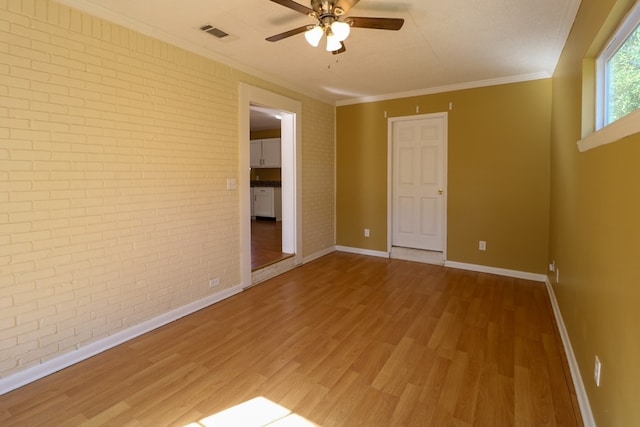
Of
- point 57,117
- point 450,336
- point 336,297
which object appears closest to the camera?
point 57,117

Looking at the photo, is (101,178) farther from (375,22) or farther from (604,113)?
(604,113)

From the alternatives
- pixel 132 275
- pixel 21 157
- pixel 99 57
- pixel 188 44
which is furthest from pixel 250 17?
pixel 132 275

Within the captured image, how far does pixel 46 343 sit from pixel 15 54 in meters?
1.83

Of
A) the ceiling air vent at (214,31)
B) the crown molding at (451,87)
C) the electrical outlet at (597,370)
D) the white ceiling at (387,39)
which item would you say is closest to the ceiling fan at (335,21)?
the white ceiling at (387,39)

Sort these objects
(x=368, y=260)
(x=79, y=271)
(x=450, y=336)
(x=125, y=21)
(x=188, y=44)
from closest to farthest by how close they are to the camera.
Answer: (x=79, y=271), (x=125, y=21), (x=450, y=336), (x=188, y=44), (x=368, y=260)

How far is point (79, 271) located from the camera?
2.32 meters

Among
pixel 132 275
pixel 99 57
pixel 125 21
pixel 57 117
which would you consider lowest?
pixel 132 275

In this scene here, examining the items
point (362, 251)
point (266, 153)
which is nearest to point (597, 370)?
point (362, 251)

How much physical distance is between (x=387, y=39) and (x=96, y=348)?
344 cm

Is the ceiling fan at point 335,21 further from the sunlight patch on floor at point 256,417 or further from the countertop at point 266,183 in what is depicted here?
the countertop at point 266,183

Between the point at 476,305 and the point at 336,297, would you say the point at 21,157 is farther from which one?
the point at 476,305

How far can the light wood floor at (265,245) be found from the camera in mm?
4410

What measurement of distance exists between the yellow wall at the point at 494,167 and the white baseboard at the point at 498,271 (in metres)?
0.05

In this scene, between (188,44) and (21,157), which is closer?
(21,157)
